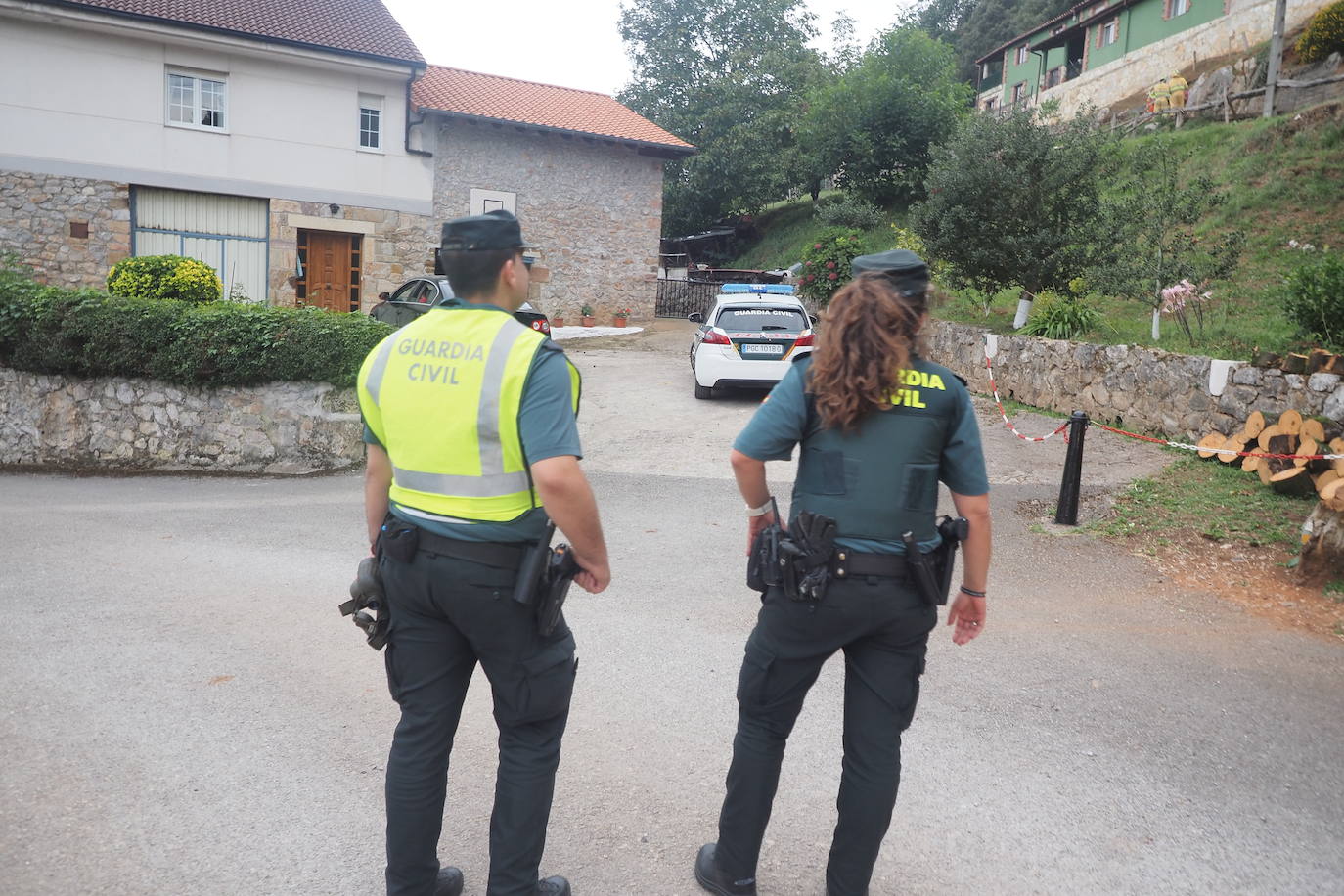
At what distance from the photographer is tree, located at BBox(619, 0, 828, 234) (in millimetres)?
35312

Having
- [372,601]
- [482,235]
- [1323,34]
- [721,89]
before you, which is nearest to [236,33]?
[482,235]

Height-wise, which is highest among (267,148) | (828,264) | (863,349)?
(267,148)

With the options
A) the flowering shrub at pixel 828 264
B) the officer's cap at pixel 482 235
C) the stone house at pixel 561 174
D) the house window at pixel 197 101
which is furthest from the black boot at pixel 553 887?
the house window at pixel 197 101

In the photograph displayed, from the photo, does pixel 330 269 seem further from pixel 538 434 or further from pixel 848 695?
pixel 848 695

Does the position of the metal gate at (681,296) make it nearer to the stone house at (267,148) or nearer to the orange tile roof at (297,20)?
the stone house at (267,148)

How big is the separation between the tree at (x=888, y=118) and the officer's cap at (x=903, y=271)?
27.8 metres

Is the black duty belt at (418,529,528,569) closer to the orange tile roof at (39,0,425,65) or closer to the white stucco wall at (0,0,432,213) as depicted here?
the orange tile roof at (39,0,425,65)

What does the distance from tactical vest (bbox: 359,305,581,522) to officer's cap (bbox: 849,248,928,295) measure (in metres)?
0.94

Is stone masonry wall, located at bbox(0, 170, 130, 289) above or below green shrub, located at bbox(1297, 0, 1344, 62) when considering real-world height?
below

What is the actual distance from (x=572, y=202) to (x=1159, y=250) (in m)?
14.7

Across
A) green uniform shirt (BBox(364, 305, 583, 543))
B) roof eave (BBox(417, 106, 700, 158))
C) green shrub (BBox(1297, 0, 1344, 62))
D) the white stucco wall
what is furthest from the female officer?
green shrub (BBox(1297, 0, 1344, 62))

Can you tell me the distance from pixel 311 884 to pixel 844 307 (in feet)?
7.74

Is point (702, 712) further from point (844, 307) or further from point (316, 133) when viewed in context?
point (316, 133)

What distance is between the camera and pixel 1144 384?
10.6 meters
